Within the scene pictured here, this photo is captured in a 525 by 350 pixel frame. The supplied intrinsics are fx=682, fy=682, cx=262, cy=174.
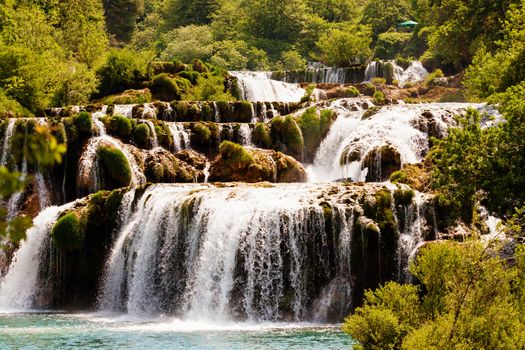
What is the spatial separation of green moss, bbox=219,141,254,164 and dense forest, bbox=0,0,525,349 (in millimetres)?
60

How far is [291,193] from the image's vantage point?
26.1 metres

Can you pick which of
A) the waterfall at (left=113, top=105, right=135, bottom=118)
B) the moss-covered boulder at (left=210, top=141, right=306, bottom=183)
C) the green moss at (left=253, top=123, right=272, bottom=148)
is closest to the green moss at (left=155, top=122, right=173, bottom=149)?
the moss-covered boulder at (left=210, top=141, right=306, bottom=183)

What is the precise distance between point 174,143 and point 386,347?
82.3 ft

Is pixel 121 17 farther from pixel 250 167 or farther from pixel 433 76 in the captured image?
pixel 250 167

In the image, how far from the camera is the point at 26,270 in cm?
2900

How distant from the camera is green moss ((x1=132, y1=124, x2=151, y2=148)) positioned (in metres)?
35.5

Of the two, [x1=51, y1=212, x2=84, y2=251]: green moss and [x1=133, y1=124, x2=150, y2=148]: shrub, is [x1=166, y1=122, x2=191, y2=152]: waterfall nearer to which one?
[x1=133, y1=124, x2=150, y2=148]: shrub

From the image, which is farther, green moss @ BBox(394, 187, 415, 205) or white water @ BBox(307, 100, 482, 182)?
white water @ BBox(307, 100, 482, 182)

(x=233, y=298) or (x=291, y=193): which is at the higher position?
(x=291, y=193)

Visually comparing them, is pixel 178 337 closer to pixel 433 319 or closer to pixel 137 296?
pixel 137 296

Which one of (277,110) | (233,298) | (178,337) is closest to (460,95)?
(277,110)

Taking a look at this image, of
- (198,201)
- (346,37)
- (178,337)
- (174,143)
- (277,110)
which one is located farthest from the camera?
(346,37)

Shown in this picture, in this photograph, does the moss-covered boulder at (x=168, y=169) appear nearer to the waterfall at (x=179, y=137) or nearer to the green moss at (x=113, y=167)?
the waterfall at (x=179, y=137)

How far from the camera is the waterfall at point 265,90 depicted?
53.0m
